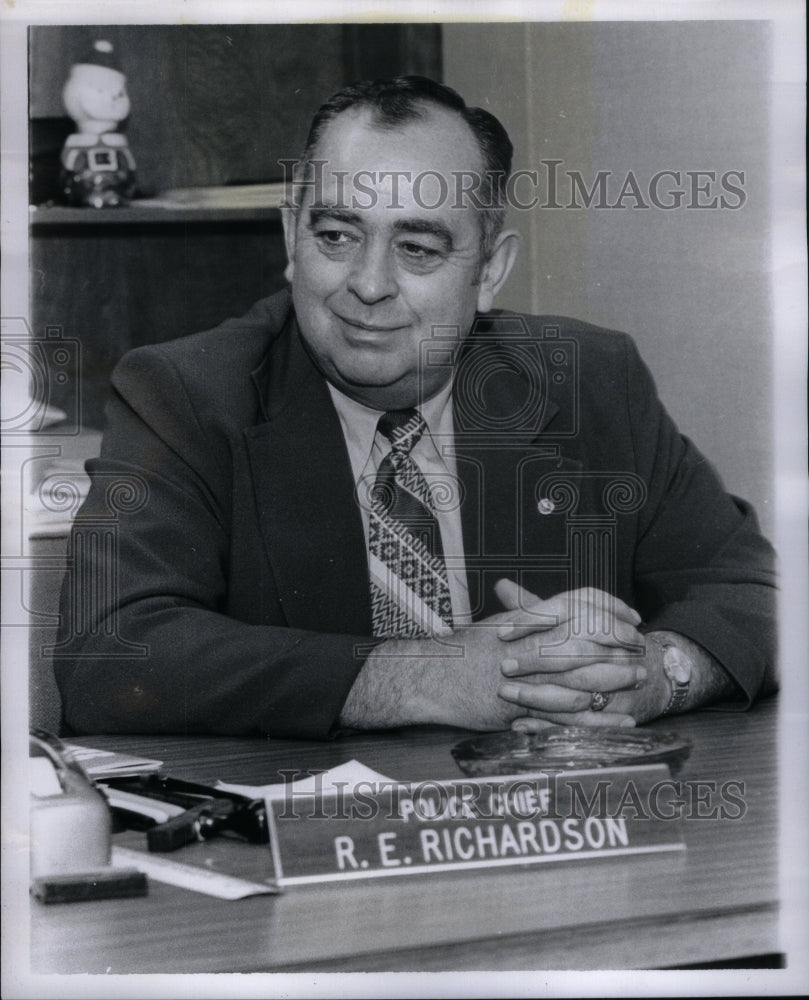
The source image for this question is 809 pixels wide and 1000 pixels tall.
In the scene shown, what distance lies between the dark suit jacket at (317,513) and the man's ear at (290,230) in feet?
0.16

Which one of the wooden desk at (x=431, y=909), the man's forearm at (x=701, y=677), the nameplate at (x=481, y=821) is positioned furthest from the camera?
the man's forearm at (x=701, y=677)

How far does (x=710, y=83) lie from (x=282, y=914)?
54.6 inches

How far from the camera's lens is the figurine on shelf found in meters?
1.98

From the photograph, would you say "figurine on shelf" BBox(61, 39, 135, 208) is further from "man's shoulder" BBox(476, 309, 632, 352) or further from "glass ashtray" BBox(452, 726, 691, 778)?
"glass ashtray" BBox(452, 726, 691, 778)

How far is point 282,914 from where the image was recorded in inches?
69.1

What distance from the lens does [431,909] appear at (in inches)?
71.1

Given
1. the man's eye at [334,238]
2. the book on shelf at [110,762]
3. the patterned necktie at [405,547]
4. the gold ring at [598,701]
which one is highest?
the man's eye at [334,238]

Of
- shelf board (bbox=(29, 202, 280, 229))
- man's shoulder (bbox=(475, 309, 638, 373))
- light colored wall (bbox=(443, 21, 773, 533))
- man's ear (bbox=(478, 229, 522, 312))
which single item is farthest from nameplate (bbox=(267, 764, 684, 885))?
shelf board (bbox=(29, 202, 280, 229))

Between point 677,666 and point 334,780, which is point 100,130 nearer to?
point 334,780

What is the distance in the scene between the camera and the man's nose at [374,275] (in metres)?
1.93

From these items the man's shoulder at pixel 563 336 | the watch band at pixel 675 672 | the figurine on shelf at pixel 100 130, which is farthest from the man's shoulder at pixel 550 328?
the figurine on shelf at pixel 100 130

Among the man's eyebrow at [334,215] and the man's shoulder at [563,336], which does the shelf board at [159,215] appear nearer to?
the man's eyebrow at [334,215]

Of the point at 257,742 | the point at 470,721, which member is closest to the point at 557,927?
the point at 470,721

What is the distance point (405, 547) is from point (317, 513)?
14cm
